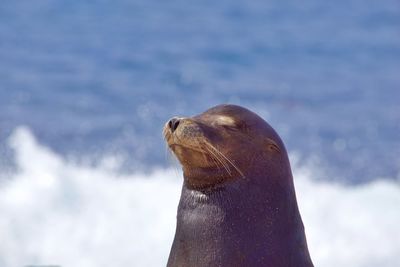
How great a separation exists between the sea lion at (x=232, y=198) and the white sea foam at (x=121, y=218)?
4.49 metres

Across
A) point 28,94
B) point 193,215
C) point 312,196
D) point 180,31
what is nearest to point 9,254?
point 312,196

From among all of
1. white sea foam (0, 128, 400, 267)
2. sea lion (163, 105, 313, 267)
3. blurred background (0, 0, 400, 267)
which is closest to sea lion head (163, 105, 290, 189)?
sea lion (163, 105, 313, 267)

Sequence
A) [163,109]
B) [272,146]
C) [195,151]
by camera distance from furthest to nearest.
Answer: [163,109], [272,146], [195,151]

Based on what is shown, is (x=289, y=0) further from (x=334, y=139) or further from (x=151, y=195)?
(x=151, y=195)

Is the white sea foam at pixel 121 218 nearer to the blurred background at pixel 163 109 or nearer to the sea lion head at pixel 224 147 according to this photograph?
the blurred background at pixel 163 109

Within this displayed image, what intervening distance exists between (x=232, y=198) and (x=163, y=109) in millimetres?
11005

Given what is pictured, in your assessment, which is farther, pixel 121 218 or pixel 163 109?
pixel 163 109

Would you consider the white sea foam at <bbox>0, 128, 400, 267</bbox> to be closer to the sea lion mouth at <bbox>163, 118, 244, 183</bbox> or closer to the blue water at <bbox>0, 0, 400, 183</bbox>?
the blue water at <bbox>0, 0, 400, 183</bbox>

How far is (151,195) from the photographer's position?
11438 mm

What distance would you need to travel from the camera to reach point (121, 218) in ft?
35.1

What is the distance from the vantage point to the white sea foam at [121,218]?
32.3 ft

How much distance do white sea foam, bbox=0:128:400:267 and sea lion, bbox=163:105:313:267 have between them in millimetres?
4488

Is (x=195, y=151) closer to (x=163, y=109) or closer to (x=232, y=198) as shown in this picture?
(x=232, y=198)

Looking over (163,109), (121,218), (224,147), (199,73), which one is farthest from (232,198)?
(199,73)
